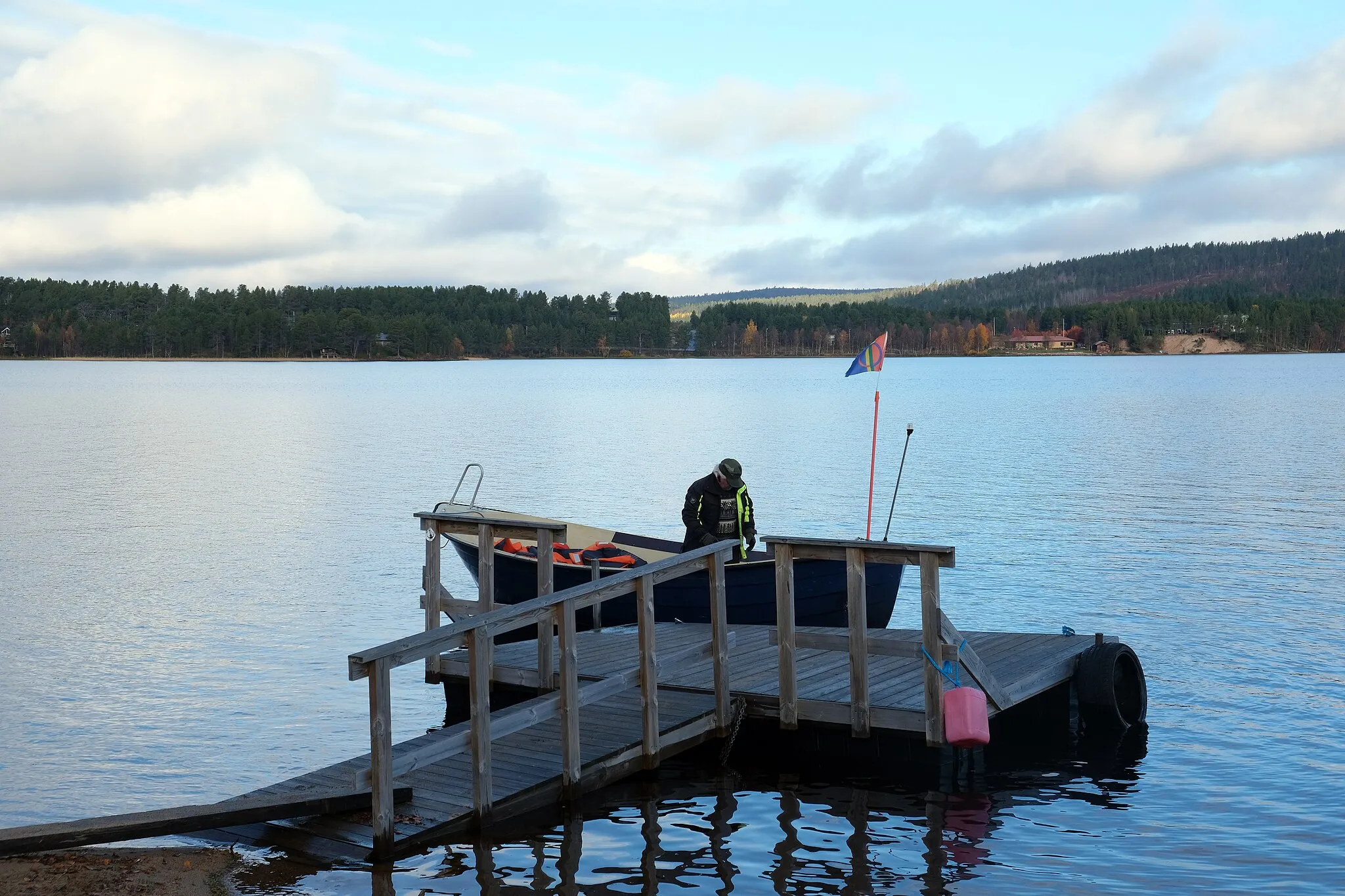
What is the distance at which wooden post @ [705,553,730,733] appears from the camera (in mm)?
9992

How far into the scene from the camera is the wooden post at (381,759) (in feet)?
24.1

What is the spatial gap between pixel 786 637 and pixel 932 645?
127 cm

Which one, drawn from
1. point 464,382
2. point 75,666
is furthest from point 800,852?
point 464,382

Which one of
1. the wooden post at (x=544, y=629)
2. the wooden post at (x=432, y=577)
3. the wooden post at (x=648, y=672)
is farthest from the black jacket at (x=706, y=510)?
the wooden post at (x=648, y=672)

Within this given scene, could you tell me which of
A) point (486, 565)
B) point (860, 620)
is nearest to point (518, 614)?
point (860, 620)

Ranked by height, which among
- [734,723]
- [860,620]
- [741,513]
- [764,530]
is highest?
[741,513]

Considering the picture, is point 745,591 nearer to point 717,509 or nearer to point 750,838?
point 717,509

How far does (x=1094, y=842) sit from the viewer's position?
885cm

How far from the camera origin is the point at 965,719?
9305 millimetres

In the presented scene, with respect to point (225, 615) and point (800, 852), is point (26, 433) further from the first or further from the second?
point (800, 852)

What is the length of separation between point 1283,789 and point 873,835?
11.6 feet

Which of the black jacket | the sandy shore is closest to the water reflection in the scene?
the sandy shore

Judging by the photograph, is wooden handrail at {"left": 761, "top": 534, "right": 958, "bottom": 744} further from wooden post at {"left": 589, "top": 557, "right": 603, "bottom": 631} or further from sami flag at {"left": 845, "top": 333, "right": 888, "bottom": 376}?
sami flag at {"left": 845, "top": 333, "right": 888, "bottom": 376}

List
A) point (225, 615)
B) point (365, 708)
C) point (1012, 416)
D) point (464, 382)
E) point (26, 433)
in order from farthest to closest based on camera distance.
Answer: point (464, 382)
point (1012, 416)
point (26, 433)
point (225, 615)
point (365, 708)
